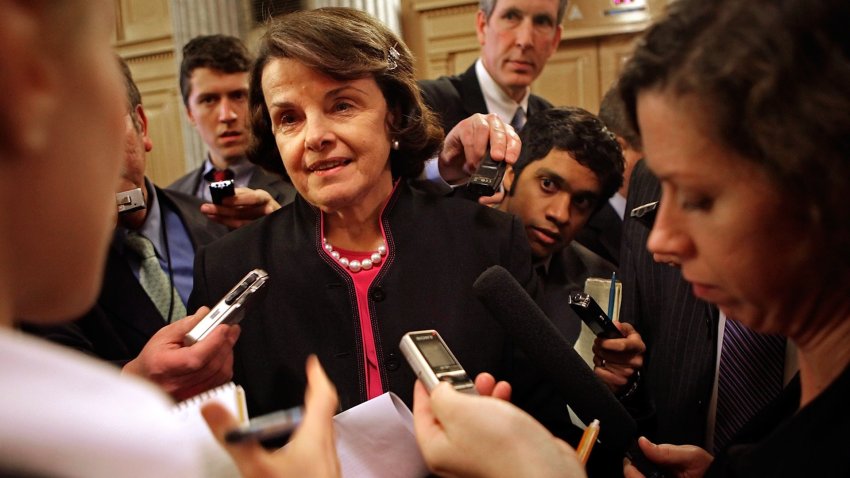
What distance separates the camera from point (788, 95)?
74cm

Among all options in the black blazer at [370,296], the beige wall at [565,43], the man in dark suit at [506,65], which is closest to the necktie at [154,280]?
the black blazer at [370,296]

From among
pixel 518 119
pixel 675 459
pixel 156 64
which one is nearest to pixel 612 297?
pixel 675 459

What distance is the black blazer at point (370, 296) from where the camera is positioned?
1.45m

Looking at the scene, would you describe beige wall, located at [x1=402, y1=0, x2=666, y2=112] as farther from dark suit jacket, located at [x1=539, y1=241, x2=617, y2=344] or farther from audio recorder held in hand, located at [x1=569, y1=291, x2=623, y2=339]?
audio recorder held in hand, located at [x1=569, y1=291, x2=623, y2=339]

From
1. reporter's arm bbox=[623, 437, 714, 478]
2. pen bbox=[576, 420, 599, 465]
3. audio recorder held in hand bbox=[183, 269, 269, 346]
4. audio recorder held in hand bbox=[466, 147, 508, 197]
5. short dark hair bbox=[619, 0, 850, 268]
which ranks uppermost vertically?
short dark hair bbox=[619, 0, 850, 268]

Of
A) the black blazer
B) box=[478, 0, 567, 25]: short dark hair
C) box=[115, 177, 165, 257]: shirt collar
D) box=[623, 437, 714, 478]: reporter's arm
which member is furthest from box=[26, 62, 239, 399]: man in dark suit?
box=[478, 0, 567, 25]: short dark hair

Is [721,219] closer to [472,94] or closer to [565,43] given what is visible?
[472,94]

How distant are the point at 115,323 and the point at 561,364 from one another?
111cm

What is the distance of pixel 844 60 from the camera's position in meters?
0.73

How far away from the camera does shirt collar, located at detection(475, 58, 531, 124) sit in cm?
293

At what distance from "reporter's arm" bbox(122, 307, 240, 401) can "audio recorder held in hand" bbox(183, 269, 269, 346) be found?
0.02 metres

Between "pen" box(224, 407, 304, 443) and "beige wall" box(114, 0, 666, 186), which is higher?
"beige wall" box(114, 0, 666, 186)

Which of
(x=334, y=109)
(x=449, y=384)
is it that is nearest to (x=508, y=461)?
(x=449, y=384)

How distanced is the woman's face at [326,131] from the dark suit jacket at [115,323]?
534mm
